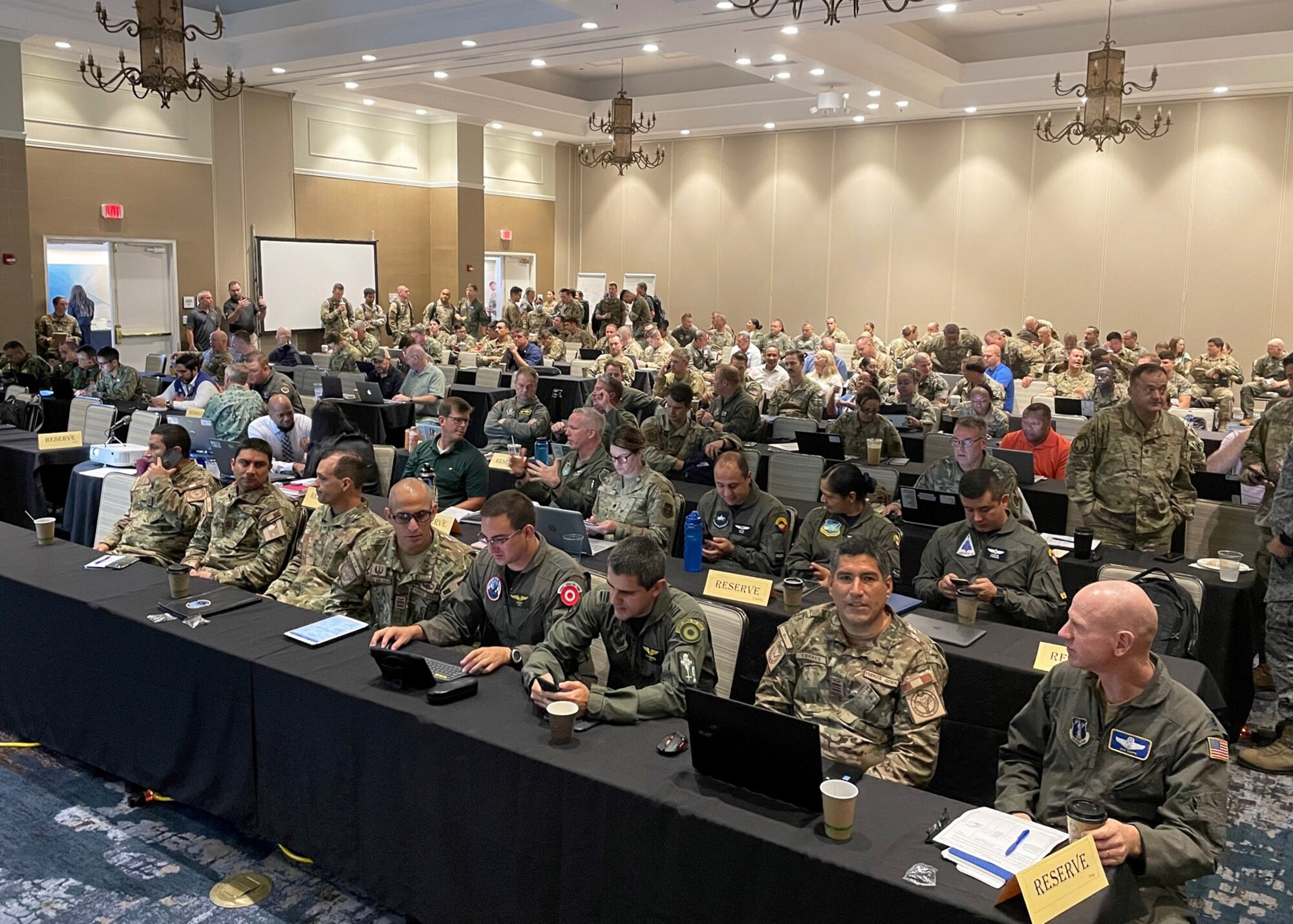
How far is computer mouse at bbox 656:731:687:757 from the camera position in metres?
2.63

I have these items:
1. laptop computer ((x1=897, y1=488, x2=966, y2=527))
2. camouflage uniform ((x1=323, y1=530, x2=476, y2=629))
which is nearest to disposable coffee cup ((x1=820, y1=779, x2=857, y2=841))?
camouflage uniform ((x1=323, y1=530, x2=476, y2=629))

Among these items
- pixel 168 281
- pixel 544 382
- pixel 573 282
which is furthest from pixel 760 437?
pixel 573 282

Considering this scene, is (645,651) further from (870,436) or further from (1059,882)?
(870,436)

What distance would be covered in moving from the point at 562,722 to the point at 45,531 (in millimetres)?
2999

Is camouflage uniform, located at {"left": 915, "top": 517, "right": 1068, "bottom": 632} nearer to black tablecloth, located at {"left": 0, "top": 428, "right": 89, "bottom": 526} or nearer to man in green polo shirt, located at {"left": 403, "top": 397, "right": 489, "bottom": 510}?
man in green polo shirt, located at {"left": 403, "top": 397, "right": 489, "bottom": 510}

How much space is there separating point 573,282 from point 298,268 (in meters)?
6.88

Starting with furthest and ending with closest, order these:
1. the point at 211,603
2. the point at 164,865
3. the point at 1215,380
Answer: the point at 1215,380, the point at 211,603, the point at 164,865

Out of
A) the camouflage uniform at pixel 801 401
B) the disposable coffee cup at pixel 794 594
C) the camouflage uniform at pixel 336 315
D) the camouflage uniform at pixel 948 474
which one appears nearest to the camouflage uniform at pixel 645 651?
the disposable coffee cup at pixel 794 594

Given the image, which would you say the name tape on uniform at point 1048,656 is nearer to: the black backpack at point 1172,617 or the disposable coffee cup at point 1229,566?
the black backpack at point 1172,617

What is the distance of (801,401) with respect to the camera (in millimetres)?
9539

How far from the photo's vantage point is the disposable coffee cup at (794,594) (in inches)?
150

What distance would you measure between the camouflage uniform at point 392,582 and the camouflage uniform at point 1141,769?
7.23 feet

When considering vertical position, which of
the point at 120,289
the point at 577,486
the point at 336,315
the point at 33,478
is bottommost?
the point at 33,478

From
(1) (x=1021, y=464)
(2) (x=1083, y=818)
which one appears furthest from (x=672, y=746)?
(1) (x=1021, y=464)
